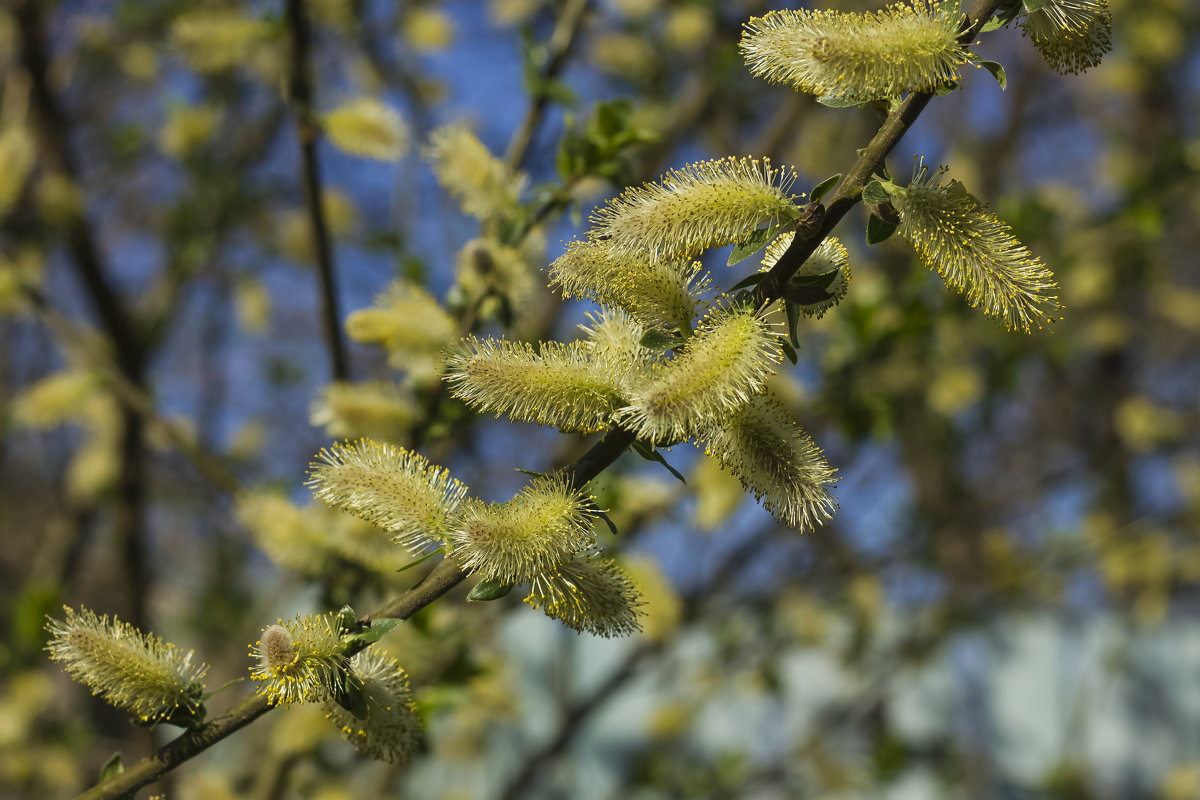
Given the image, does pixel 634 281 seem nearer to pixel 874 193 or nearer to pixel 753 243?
pixel 753 243

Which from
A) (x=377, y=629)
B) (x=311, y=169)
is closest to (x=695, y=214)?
(x=377, y=629)

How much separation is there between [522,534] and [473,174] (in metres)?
0.92

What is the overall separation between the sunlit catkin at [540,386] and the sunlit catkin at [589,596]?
138mm

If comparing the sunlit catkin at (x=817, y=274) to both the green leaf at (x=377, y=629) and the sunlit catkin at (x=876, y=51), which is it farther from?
the green leaf at (x=377, y=629)

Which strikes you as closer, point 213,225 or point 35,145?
point 35,145

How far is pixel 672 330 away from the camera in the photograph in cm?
95

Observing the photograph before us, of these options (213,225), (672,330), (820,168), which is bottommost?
(213,225)

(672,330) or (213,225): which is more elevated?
(672,330)

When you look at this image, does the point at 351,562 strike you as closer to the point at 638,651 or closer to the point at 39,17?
the point at 638,651

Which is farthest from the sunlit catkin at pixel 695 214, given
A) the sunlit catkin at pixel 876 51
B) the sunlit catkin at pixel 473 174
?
the sunlit catkin at pixel 473 174

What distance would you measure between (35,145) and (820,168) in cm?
292

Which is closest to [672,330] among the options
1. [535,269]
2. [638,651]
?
[535,269]

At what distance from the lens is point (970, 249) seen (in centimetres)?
89

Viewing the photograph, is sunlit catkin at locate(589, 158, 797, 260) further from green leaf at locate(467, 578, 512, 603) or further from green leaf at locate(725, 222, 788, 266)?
green leaf at locate(467, 578, 512, 603)
